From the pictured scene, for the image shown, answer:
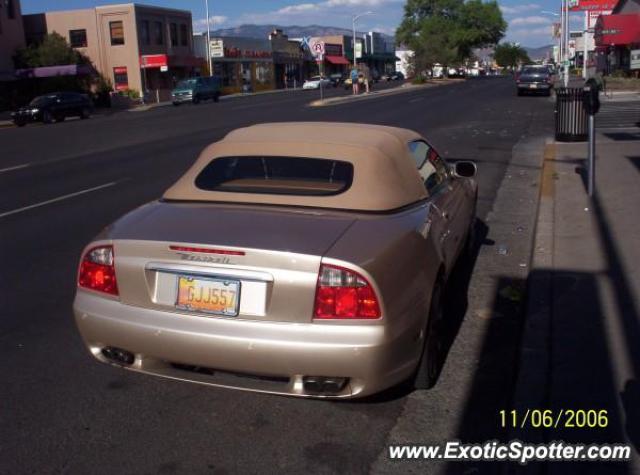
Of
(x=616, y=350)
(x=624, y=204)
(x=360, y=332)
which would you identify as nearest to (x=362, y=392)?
(x=360, y=332)

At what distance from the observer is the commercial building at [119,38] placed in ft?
194

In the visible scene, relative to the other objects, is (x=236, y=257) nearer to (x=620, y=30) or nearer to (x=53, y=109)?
(x=53, y=109)

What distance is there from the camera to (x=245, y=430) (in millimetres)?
3854

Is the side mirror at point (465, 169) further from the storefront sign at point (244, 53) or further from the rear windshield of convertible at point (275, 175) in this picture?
the storefront sign at point (244, 53)

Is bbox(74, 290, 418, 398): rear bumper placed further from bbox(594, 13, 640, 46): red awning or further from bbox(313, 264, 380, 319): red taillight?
bbox(594, 13, 640, 46): red awning

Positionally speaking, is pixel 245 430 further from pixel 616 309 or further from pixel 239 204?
pixel 616 309

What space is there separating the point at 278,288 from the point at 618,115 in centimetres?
2318

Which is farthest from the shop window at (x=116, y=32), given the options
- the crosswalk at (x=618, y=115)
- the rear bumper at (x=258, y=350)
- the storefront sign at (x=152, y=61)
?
the rear bumper at (x=258, y=350)

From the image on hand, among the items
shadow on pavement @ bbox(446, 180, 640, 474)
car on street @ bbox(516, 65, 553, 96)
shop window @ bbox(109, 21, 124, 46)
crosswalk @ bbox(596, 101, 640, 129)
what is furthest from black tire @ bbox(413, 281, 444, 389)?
shop window @ bbox(109, 21, 124, 46)

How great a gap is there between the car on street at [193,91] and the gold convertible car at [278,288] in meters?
47.5

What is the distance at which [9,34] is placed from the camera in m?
51.8

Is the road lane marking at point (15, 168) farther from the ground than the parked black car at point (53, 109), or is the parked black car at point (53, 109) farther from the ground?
the parked black car at point (53, 109)

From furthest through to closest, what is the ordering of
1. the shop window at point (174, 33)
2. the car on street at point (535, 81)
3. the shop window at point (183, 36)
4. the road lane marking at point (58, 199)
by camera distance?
the shop window at point (183, 36)
the shop window at point (174, 33)
the car on street at point (535, 81)
the road lane marking at point (58, 199)

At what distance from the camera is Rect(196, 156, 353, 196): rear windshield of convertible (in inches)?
181
